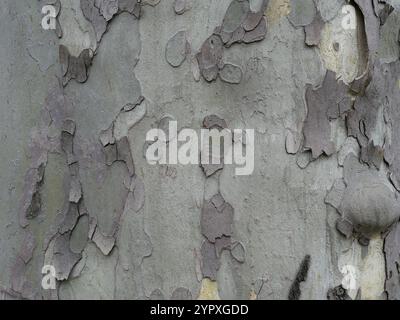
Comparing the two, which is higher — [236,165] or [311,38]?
[311,38]

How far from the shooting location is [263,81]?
129 centimetres

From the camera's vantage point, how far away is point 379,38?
54.7 inches

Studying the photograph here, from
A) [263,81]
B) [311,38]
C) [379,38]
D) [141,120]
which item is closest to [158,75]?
[141,120]

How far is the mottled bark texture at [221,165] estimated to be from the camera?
1282mm

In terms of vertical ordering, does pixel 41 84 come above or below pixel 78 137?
above

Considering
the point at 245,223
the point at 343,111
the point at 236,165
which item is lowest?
the point at 245,223

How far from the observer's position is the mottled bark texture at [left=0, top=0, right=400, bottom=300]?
4.21 feet

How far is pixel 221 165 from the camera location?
129cm
